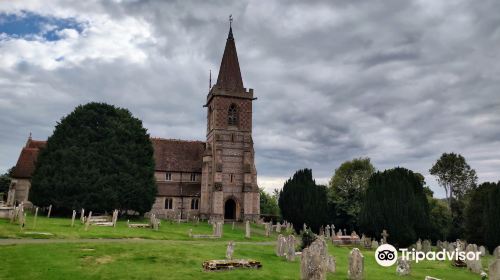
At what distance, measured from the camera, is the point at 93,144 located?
40000 millimetres

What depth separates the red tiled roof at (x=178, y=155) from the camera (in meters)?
52.2

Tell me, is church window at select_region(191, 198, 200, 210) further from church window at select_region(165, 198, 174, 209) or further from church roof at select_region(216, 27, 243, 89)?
church roof at select_region(216, 27, 243, 89)

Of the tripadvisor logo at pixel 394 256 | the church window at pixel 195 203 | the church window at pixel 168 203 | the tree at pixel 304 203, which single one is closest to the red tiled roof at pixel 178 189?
the church window at pixel 195 203

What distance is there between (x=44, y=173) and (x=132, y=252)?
25.5m

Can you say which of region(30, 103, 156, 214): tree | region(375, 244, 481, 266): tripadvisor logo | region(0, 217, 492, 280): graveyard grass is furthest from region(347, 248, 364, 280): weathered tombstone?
region(30, 103, 156, 214): tree

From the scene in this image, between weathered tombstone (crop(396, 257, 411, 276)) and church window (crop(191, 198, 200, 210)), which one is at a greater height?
church window (crop(191, 198, 200, 210))

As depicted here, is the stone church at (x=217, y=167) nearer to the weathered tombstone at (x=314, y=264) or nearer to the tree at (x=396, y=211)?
the tree at (x=396, y=211)

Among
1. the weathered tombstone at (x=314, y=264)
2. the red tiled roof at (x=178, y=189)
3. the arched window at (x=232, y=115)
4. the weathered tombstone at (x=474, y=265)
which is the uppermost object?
the arched window at (x=232, y=115)

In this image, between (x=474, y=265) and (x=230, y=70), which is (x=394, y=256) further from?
(x=230, y=70)

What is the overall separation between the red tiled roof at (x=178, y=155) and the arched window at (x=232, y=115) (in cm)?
703

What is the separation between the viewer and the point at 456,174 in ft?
192

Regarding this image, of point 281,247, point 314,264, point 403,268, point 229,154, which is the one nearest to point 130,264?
point 314,264

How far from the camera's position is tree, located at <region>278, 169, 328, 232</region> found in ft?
147

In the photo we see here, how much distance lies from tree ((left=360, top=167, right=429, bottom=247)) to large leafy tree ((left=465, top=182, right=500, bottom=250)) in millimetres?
6538
